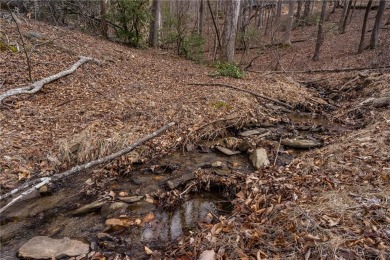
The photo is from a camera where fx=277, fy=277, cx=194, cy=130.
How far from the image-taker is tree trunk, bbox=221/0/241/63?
9836 mm

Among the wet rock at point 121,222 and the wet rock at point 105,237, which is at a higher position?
the wet rock at point 121,222

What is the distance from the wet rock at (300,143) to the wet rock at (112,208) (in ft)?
11.2

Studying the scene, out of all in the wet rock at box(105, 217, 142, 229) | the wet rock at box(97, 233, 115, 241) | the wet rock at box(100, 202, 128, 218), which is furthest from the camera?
the wet rock at box(100, 202, 128, 218)

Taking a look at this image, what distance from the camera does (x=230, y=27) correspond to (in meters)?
10.1

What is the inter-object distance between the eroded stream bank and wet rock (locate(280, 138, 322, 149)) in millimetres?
19

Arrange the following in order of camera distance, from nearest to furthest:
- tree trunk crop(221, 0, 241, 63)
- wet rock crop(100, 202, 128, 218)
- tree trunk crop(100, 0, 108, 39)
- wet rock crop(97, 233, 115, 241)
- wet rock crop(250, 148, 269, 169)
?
1. wet rock crop(97, 233, 115, 241)
2. wet rock crop(100, 202, 128, 218)
3. wet rock crop(250, 148, 269, 169)
4. tree trunk crop(221, 0, 241, 63)
5. tree trunk crop(100, 0, 108, 39)

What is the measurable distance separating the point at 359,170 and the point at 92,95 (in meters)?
5.95

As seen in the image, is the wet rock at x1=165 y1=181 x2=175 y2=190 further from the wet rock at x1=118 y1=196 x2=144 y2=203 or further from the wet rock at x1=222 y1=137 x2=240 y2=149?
the wet rock at x1=222 y1=137 x2=240 y2=149

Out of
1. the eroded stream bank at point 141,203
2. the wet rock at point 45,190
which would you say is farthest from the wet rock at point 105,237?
the wet rock at point 45,190

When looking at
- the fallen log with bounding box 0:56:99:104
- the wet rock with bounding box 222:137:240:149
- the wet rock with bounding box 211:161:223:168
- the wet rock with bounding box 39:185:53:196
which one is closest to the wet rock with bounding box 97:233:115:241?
the wet rock with bounding box 39:185:53:196

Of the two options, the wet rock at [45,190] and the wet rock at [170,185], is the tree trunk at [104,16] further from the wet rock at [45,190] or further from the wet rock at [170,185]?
the wet rock at [170,185]

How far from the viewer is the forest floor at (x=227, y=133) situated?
2844 mm

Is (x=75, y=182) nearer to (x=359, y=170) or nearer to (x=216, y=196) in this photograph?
(x=216, y=196)

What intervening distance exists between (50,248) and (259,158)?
345 cm
